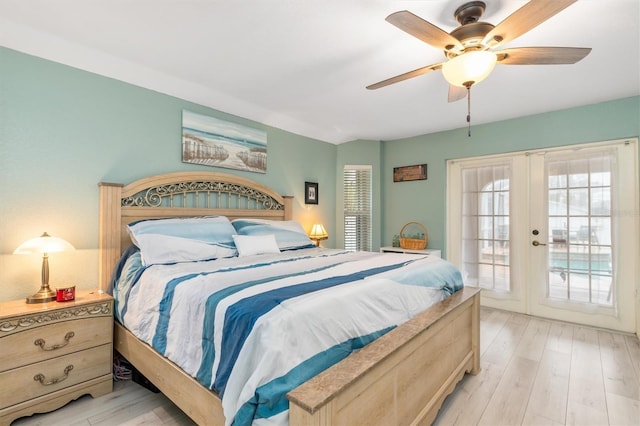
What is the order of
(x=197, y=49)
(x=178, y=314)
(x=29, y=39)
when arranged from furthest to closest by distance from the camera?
(x=197, y=49) < (x=29, y=39) < (x=178, y=314)

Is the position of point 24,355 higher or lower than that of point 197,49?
lower

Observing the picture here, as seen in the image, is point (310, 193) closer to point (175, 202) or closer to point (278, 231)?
point (278, 231)

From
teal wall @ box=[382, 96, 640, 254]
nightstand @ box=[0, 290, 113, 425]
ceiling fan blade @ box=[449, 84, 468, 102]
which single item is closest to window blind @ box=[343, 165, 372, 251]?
teal wall @ box=[382, 96, 640, 254]

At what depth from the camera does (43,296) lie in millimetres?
2035

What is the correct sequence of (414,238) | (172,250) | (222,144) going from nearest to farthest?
(172,250)
(222,144)
(414,238)

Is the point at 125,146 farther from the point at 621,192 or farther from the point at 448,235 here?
the point at 621,192

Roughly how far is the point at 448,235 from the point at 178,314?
375 cm

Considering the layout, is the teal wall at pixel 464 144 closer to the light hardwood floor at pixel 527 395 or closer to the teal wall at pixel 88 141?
the teal wall at pixel 88 141

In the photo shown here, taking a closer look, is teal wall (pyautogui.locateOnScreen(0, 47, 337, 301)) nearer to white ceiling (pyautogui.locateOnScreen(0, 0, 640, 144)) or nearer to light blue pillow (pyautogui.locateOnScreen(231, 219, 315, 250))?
white ceiling (pyautogui.locateOnScreen(0, 0, 640, 144))

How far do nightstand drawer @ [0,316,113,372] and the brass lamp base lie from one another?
0.73ft

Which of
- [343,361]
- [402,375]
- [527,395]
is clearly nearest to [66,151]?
[343,361]

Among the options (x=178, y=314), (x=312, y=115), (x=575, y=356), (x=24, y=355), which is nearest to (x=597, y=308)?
(x=575, y=356)

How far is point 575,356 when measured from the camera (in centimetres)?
263

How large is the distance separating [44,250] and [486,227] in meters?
4.49
